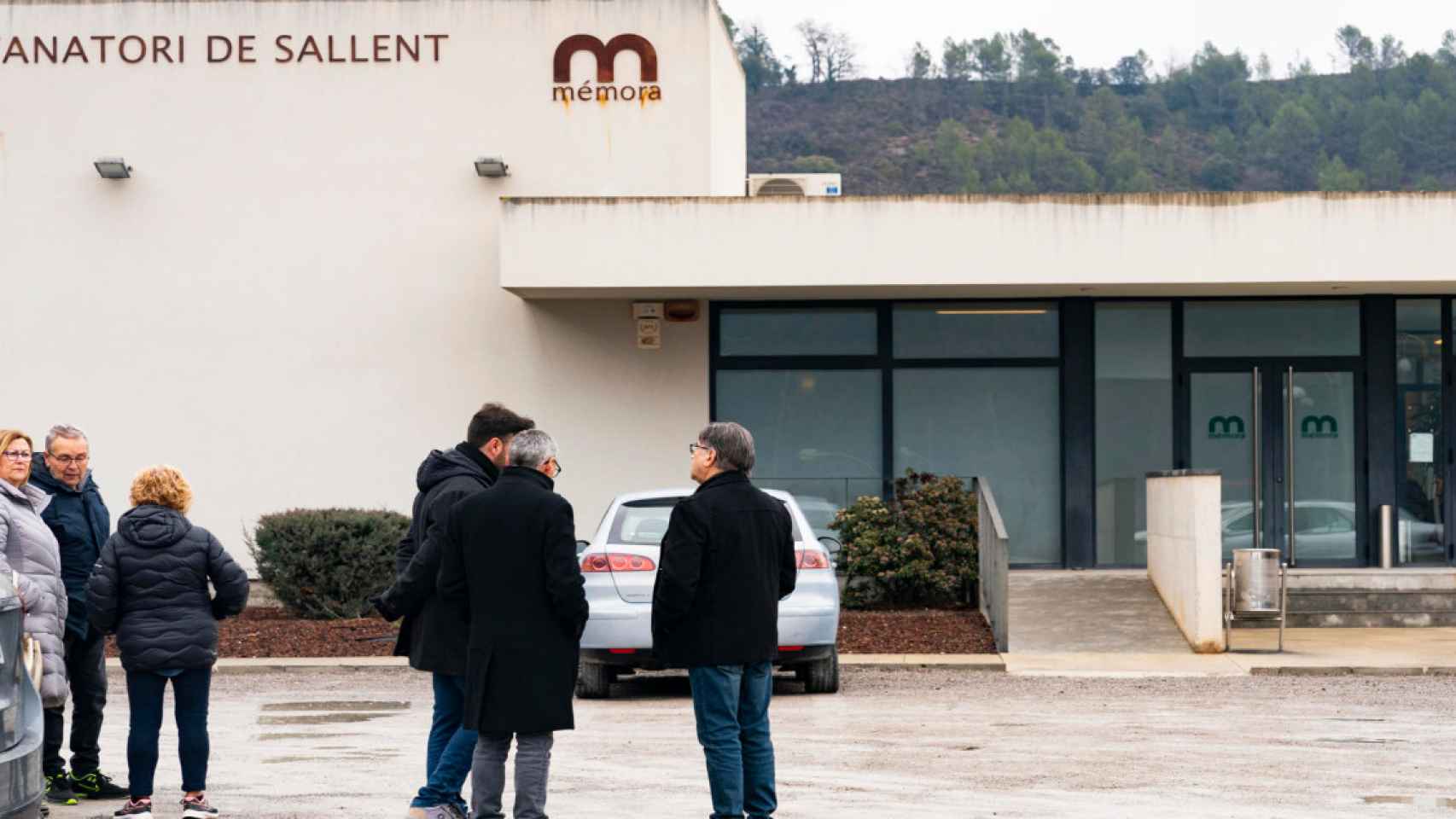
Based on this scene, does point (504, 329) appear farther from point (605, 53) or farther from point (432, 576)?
point (432, 576)

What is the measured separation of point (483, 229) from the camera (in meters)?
20.9

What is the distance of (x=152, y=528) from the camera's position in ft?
28.1

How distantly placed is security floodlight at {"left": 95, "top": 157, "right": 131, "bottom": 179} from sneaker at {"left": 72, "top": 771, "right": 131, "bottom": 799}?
492 inches

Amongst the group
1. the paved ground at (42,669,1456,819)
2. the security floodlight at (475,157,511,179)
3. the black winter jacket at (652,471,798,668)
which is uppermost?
the security floodlight at (475,157,511,179)

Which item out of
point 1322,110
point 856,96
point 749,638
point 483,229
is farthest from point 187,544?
point 856,96

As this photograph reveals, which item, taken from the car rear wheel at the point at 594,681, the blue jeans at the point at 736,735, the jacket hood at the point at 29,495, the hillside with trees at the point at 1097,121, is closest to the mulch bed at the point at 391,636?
the car rear wheel at the point at 594,681

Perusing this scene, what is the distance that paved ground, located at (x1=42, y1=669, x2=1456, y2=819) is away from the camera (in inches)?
360

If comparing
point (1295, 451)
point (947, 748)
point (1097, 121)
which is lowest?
point (947, 748)

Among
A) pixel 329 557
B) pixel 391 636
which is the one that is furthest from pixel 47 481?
pixel 329 557

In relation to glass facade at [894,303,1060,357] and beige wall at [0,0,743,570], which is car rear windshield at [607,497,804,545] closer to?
Result: beige wall at [0,0,743,570]

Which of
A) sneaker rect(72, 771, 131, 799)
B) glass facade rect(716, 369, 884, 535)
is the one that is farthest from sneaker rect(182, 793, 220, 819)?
glass facade rect(716, 369, 884, 535)

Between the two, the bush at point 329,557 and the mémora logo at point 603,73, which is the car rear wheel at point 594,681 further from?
the mémora logo at point 603,73

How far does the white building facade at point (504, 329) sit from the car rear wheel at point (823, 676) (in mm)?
6777

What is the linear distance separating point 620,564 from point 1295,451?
991 cm
